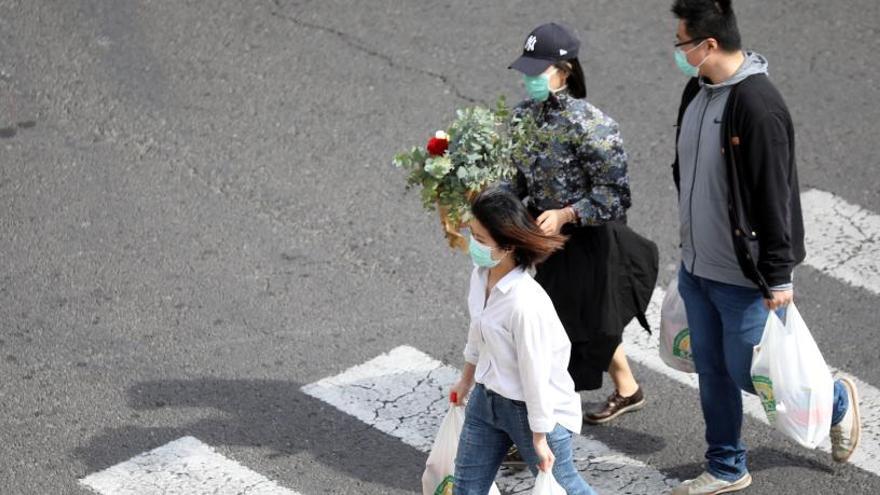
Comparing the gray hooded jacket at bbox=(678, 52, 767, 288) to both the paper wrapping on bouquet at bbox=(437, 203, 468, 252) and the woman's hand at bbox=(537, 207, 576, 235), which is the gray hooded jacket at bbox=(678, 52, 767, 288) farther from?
the paper wrapping on bouquet at bbox=(437, 203, 468, 252)

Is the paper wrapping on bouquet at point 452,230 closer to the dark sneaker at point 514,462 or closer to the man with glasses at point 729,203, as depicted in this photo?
the man with glasses at point 729,203

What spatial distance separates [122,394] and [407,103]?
127 inches

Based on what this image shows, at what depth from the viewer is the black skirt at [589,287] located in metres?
6.21

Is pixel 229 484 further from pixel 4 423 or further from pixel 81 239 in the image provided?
pixel 81 239

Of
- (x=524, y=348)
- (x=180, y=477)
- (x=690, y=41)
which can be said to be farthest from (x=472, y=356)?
(x=180, y=477)

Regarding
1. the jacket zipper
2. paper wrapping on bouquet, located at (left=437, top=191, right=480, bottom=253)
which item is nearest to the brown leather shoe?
the jacket zipper

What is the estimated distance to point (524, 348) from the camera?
5004 mm

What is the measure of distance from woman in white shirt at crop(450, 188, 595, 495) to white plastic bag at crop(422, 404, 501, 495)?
0.55 feet

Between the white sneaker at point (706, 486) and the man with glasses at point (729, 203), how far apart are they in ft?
0.53

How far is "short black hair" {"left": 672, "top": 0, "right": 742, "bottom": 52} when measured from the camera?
557 centimetres

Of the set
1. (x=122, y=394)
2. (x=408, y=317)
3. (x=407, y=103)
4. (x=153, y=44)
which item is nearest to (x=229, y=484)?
(x=122, y=394)

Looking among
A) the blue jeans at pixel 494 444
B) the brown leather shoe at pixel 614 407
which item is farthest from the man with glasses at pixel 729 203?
the blue jeans at pixel 494 444

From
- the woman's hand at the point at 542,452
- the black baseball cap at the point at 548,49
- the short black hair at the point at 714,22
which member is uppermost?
the short black hair at the point at 714,22

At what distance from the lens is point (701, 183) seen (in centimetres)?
573
